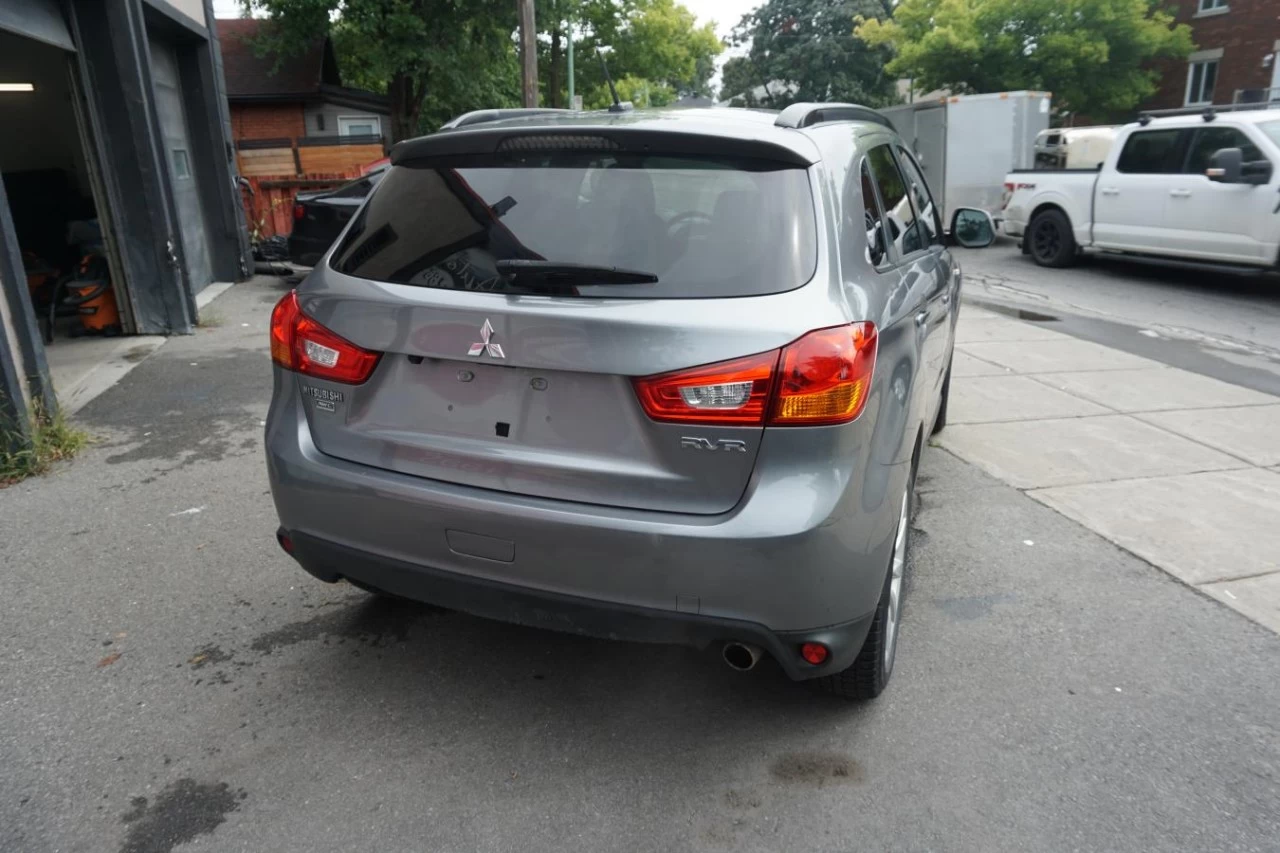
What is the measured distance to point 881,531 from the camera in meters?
2.61

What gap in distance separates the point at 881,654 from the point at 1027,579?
4.48 ft

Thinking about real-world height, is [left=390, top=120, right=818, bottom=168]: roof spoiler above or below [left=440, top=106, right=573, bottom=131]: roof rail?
below

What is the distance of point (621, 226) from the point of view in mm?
2605

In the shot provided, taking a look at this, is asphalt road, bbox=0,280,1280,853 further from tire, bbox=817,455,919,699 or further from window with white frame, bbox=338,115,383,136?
window with white frame, bbox=338,115,383,136

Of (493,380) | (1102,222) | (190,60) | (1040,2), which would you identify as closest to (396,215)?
(493,380)

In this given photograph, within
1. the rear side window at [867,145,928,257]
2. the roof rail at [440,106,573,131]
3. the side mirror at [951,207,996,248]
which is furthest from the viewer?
the side mirror at [951,207,996,248]

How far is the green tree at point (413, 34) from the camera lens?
20312 mm

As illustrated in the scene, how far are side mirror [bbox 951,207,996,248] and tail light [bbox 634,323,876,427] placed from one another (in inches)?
A: 128

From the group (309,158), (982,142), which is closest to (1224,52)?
(982,142)

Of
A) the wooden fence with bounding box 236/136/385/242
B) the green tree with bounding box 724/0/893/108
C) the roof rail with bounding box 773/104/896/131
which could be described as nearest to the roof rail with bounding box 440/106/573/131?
the roof rail with bounding box 773/104/896/131

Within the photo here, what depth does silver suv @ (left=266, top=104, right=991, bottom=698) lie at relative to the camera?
2.37m

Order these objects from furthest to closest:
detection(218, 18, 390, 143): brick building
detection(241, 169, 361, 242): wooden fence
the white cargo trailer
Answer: detection(218, 18, 390, 143): brick building, the white cargo trailer, detection(241, 169, 361, 242): wooden fence

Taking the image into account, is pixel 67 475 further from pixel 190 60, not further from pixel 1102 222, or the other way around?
pixel 1102 222

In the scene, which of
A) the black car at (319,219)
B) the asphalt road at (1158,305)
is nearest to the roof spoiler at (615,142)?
the asphalt road at (1158,305)
